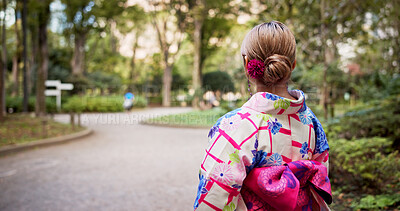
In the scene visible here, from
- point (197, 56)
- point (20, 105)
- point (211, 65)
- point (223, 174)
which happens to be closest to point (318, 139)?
point (223, 174)

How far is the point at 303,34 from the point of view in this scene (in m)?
10.8

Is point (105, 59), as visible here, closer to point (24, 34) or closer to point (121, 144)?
point (24, 34)

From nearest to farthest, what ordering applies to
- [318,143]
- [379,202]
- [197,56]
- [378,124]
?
[318,143] → [379,202] → [378,124] → [197,56]

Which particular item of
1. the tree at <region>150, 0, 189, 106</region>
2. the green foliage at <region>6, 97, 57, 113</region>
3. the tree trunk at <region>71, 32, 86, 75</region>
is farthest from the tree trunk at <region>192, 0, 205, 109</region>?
the green foliage at <region>6, 97, 57, 113</region>

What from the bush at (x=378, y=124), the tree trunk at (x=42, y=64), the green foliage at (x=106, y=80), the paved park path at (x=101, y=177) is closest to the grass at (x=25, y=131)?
the paved park path at (x=101, y=177)

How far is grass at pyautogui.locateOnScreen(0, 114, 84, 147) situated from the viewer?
940 cm

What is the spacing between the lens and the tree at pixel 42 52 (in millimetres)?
15940

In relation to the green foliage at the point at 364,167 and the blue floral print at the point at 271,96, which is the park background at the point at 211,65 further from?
the blue floral print at the point at 271,96

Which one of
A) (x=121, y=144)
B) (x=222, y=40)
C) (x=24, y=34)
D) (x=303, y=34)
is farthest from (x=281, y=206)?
(x=222, y=40)

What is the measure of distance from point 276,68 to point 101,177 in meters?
5.16

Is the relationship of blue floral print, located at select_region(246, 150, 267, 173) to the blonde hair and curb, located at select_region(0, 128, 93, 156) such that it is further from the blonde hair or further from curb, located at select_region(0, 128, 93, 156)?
curb, located at select_region(0, 128, 93, 156)

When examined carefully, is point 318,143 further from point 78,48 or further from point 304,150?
point 78,48

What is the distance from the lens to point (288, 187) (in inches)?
59.4

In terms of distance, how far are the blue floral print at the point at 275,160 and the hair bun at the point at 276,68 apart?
367 millimetres
